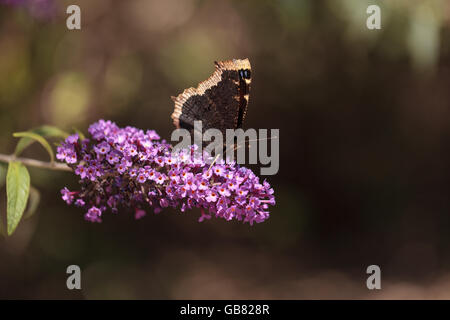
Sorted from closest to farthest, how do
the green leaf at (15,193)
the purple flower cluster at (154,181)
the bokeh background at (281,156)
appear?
the green leaf at (15,193)
the purple flower cluster at (154,181)
the bokeh background at (281,156)

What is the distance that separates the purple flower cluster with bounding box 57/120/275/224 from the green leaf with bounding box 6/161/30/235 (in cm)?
16

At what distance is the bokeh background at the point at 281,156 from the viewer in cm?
416

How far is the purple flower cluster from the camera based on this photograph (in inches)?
72.3

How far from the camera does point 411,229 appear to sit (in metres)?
5.32

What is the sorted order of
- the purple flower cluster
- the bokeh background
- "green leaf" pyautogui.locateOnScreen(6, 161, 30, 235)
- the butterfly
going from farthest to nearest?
the bokeh background, the butterfly, the purple flower cluster, "green leaf" pyautogui.locateOnScreen(6, 161, 30, 235)

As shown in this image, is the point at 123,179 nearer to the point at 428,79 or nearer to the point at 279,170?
the point at 279,170

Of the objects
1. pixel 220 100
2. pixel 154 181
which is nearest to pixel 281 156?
pixel 220 100

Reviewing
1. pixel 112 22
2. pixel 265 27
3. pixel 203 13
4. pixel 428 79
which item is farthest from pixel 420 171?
pixel 112 22

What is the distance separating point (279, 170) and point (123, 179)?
3692mm

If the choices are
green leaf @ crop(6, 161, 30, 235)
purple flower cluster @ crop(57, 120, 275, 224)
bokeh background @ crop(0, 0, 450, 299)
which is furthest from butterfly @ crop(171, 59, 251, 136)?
bokeh background @ crop(0, 0, 450, 299)

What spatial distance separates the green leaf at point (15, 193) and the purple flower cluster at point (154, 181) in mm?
158

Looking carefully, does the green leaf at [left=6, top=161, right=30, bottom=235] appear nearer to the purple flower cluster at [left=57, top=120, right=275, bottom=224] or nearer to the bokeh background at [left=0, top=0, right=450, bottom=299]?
the purple flower cluster at [left=57, top=120, right=275, bottom=224]

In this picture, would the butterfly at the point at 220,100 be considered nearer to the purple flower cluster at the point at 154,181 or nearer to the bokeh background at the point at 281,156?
the purple flower cluster at the point at 154,181

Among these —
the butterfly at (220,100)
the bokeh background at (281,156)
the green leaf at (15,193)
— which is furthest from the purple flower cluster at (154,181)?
the bokeh background at (281,156)
